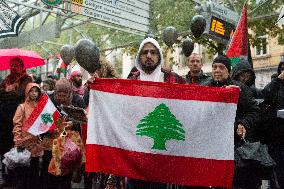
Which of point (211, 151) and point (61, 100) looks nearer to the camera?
point (211, 151)

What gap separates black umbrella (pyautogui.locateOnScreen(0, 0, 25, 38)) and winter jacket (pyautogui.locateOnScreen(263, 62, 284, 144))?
562cm

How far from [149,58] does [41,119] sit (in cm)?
219

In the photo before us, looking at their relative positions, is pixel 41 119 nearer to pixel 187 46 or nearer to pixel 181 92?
pixel 187 46

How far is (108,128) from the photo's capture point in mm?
3725

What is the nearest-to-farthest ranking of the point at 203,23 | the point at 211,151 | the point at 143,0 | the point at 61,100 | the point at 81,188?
the point at 211,151
the point at 61,100
the point at 203,23
the point at 81,188
the point at 143,0

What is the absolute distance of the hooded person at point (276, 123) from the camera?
539cm

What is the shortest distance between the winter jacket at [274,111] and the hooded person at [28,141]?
3028 mm

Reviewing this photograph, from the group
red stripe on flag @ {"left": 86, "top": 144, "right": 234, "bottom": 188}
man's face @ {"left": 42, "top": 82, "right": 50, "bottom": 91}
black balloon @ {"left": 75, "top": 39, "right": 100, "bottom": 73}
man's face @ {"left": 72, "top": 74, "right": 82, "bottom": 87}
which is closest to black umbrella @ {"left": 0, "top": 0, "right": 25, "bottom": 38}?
man's face @ {"left": 42, "top": 82, "right": 50, "bottom": 91}

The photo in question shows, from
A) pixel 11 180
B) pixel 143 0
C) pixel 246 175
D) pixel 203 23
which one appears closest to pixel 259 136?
pixel 246 175

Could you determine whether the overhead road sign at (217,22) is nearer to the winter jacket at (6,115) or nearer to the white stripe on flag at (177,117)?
the winter jacket at (6,115)

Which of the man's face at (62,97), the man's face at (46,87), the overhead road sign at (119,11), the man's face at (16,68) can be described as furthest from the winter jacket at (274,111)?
the overhead road sign at (119,11)

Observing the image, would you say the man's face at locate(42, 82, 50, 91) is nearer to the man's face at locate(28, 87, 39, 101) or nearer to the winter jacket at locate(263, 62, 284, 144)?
the man's face at locate(28, 87, 39, 101)

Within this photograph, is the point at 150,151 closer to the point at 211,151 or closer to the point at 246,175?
the point at 211,151

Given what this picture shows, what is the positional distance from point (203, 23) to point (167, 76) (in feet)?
8.18
